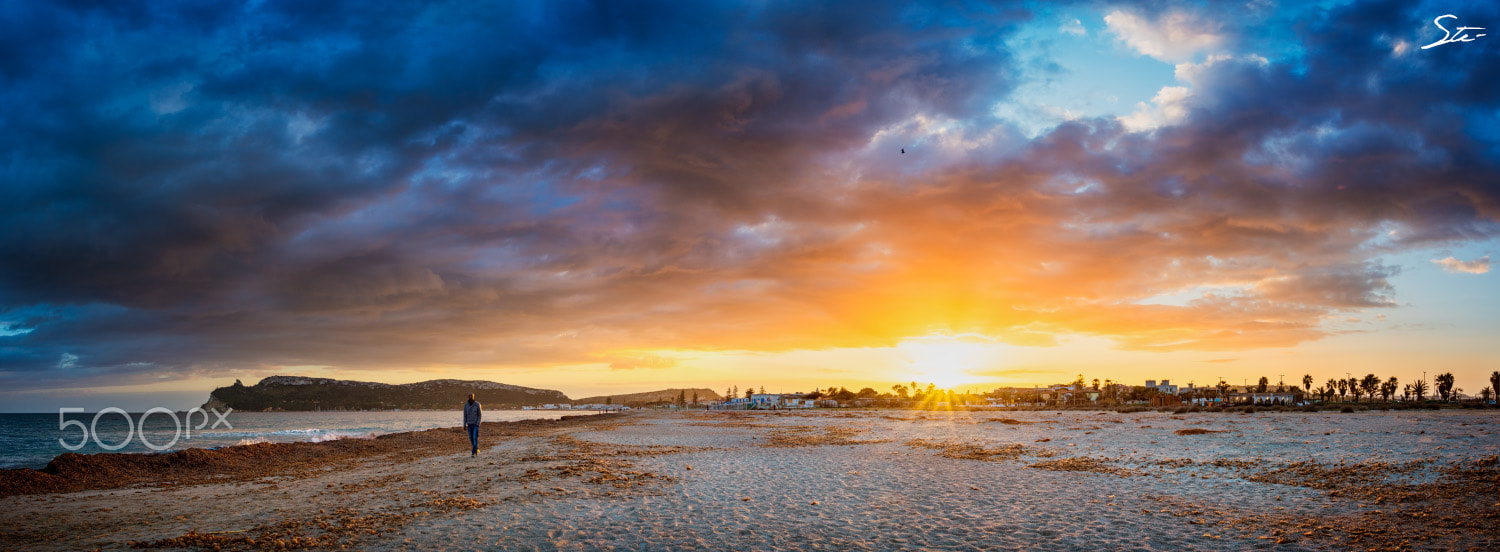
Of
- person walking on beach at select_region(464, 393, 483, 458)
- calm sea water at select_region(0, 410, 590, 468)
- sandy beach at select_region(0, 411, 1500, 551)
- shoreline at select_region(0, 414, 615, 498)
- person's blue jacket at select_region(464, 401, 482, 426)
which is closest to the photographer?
sandy beach at select_region(0, 411, 1500, 551)

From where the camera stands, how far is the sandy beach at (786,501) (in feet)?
36.0

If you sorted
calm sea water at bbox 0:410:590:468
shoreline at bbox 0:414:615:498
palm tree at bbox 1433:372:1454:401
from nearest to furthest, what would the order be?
shoreline at bbox 0:414:615:498, calm sea water at bbox 0:410:590:468, palm tree at bbox 1433:372:1454:401

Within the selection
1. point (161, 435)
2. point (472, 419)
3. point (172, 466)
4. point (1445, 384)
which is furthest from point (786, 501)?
point (1445, 384)

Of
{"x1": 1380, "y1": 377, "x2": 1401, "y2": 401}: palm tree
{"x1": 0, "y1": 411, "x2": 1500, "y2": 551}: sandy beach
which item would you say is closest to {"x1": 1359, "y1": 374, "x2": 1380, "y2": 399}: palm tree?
{"x1": 1380, "y1": 377, "x2": 1401, "y2": 401}: palm tree

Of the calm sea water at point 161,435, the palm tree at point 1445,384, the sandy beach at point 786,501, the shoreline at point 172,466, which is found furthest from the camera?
the palm tree at point 1445,384

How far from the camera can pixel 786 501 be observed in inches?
600

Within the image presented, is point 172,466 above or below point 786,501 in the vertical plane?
below

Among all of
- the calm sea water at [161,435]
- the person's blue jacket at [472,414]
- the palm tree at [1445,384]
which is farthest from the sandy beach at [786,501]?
the palm tree at [1445,384]

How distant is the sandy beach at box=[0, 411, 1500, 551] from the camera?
11.0 metres

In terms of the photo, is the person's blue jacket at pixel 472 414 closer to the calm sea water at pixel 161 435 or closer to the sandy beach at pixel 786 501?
the sandy beach at pixel 786 501

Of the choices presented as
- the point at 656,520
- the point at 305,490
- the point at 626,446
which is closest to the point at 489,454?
the point at 626,446

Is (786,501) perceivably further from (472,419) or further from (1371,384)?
(1371,384)

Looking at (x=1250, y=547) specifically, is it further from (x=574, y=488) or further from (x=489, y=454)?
(x=489, y=454)

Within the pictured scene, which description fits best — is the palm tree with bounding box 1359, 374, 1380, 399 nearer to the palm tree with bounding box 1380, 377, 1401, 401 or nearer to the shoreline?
the palm tree with bounding box 1380, 377, 1401, 401
